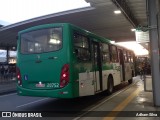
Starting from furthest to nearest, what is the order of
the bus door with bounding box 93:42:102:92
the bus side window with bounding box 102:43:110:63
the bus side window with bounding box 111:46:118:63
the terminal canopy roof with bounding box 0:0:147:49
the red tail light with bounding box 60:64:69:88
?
the terminal canopy roof with bounding box 0:0:147:49 → the bus side window with bounding box 111:46:118:63 → the bus side window with bounding box 102:43:110:63 → the bus door with bounding box 93:42:102:92 → the red tail light with bounding box 60:64:69:88

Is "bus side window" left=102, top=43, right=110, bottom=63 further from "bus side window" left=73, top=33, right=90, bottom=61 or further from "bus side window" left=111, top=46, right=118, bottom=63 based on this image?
"bus side window" left=73, top=33, right=90, bottom=61

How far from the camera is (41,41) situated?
9969mm

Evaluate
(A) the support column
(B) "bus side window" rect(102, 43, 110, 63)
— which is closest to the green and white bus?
(B) "bus side window" rect(102, 43, 110, 63)

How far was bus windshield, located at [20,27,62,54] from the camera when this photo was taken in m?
9.60

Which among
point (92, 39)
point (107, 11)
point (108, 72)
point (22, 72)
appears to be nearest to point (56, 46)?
point (22, 72)

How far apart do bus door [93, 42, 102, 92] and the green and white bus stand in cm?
4

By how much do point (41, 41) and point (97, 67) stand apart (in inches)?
123

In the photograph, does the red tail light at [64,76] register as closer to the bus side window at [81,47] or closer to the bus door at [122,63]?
the bus side window at [81,47]

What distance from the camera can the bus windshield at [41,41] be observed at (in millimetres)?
9602

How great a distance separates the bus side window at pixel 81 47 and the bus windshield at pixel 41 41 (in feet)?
2.16

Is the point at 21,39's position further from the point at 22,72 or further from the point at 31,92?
the point at 31,92

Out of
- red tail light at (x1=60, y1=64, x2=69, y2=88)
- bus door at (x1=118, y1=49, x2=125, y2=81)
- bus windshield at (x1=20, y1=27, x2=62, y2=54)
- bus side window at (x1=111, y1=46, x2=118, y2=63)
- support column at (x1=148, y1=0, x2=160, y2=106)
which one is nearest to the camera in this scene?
red tail light at (x1=60, y1=64, x2=69, y2=88)

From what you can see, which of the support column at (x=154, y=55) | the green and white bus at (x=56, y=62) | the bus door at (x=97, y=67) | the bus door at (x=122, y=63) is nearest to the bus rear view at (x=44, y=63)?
the green and white bus at (x=56, y=62)

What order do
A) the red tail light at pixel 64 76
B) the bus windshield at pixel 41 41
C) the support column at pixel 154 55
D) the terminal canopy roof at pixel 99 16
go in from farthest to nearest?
the terminal canopy roof at pixel 99 16, the support column at pixel 154 55, the bus windshield at pixel 41 41, the red tail light at pixel 64 76
